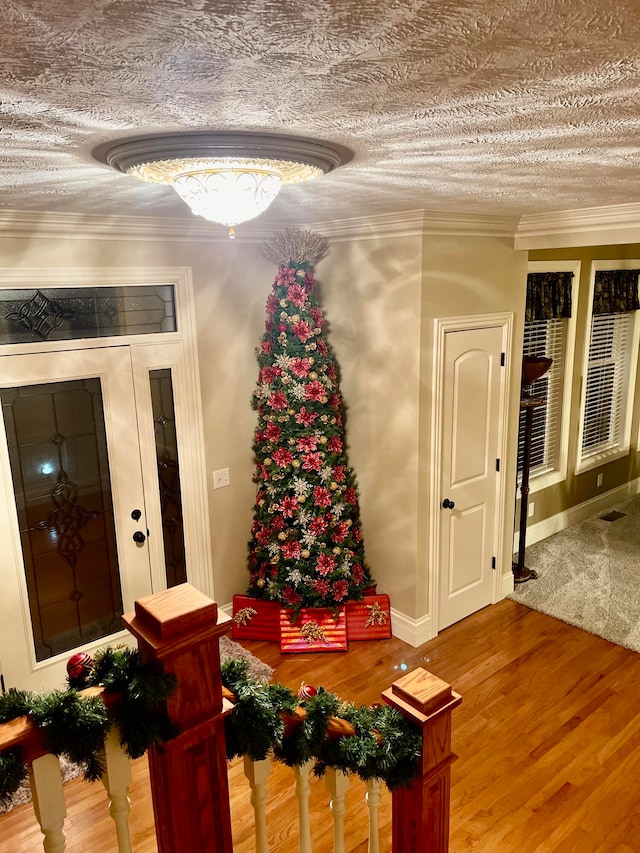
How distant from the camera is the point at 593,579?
15.8 feet

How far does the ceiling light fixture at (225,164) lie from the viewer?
159 cm

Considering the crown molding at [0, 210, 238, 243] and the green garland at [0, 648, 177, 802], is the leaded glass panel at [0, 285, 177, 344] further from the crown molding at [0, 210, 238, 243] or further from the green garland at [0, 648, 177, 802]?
the green garland at [0, 648, 177, 802]

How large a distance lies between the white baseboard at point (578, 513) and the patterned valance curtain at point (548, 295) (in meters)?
1.83

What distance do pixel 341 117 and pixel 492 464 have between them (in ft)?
10.7

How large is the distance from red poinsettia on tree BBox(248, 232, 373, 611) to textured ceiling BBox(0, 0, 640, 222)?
178 cm

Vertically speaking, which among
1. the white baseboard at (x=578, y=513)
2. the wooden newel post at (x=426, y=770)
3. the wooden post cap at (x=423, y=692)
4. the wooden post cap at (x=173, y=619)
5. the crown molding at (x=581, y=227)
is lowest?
the white baseboard at (x=578, y=513)

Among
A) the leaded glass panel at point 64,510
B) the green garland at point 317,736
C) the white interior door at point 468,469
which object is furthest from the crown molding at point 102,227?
the green garland at point 317,736

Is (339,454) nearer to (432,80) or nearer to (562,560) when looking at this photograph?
(562,560)

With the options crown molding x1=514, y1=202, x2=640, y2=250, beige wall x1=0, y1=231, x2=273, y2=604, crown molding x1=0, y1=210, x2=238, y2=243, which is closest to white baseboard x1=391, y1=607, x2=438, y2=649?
beige wall x1=0, y1=231, x2=273, y2=604

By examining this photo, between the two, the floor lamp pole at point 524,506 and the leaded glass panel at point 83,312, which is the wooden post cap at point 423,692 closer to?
the leaded glass panel at point 83,312

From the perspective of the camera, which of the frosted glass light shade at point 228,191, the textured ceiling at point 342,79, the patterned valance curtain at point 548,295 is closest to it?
the textured ceiling at point 342,79

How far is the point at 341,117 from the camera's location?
1.41m

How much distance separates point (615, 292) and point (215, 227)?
3.81 meters

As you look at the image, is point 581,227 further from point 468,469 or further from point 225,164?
point 225,164
